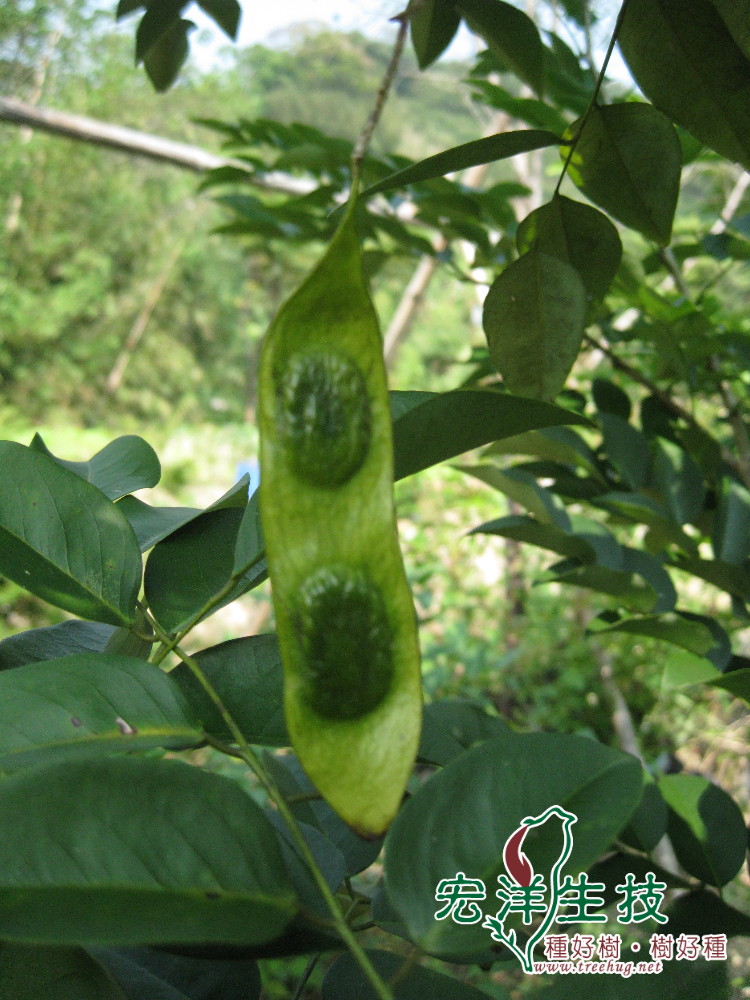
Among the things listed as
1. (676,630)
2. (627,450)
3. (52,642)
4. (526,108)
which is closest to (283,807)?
(52,642)

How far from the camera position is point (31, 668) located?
0.72 feet

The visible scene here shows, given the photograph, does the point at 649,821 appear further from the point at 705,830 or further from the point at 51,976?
the point at 51,976

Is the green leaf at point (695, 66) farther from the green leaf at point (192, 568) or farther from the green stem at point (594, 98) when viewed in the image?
the green leaf at point (192, 568)

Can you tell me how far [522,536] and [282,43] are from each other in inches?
265

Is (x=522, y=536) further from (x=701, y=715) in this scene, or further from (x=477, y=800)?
(x=701, y=715)

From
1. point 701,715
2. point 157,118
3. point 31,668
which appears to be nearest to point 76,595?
point 31,668

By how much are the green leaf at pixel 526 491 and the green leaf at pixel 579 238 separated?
12 cm

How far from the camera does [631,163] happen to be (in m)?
0.30

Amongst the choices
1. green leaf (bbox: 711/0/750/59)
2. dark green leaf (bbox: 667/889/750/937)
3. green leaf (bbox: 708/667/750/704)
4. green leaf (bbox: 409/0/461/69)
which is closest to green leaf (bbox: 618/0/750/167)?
green leaf (bbox: 711/0/750/59)

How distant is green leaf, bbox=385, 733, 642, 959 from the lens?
19cm

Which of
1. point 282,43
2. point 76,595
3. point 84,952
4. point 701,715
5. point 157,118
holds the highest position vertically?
point 282,43

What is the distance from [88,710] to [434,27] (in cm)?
32

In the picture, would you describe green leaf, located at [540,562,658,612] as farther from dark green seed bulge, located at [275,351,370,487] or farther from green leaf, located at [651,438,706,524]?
dark green seed bulge, located at [275,351,370,487]

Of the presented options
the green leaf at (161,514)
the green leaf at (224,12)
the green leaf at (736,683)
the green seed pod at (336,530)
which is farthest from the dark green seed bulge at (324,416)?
the green leaf at (224,12)
